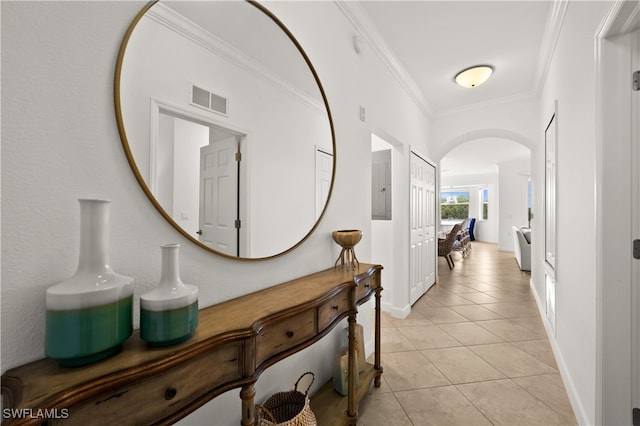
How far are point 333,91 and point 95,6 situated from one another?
54.3 inches

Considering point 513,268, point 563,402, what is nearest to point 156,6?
point 563,402

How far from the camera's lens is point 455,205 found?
1180cm

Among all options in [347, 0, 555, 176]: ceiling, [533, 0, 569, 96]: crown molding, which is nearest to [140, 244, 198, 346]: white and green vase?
[347, 0, 555, 176]: ceiling

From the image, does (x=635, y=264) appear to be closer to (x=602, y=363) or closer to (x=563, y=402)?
(x=602, y=363)

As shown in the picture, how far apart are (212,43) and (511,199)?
1056 cm

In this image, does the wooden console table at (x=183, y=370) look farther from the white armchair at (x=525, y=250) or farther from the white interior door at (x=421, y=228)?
the white armchair at (x=525, y=250)

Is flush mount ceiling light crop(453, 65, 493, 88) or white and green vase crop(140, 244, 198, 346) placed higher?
flush mount ceiling light crop(453, 65, 493, 88)

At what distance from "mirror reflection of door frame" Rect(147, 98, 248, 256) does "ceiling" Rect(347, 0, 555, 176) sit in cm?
165

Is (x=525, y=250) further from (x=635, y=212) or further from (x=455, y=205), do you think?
(x=455, y=205)

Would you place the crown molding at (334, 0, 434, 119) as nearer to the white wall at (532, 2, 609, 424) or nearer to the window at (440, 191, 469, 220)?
the white wall at (532, 2, 609, 424)

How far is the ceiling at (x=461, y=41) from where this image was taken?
86.8 inches

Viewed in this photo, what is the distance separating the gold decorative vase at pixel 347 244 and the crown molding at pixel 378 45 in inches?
67.0

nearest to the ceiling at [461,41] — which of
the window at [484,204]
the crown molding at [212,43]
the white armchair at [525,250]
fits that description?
the crown molding at [212,43]

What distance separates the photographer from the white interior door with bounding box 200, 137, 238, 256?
→ 1.09 m
